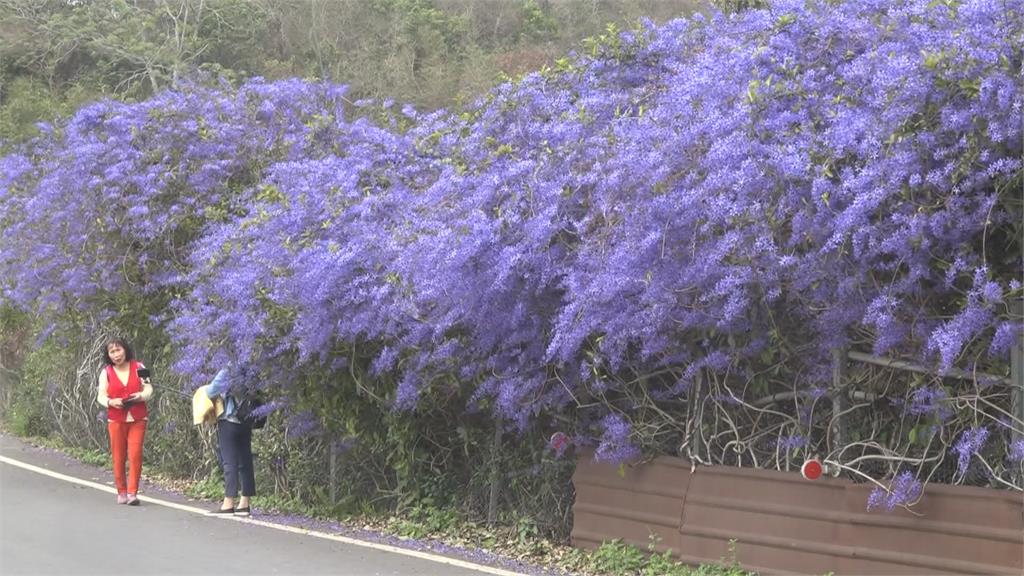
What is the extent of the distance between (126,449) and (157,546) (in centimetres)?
330

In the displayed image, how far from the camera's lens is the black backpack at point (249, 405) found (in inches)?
537

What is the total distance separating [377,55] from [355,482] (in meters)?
20.8

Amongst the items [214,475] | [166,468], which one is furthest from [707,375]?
[166,468]

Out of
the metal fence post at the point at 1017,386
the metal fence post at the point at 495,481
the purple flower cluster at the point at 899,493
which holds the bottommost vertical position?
the metal fence post at the point at 495,481

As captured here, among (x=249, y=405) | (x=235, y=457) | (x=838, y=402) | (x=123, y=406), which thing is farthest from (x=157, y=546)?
(x=838, y=402)

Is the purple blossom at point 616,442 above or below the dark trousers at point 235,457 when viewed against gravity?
above

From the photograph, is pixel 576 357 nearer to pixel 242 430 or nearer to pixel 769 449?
pixel 769 449

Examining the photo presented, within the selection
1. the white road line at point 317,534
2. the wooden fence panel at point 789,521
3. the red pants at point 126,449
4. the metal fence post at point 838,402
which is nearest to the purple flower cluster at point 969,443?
the wooden fence panel at point 789,521

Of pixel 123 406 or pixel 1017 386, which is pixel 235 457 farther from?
pixel 1017 386

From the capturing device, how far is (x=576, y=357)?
10.4 meters

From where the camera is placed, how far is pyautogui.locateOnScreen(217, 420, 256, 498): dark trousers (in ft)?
44.7

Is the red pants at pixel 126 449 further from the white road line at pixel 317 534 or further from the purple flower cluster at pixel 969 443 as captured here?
the purple flower cluster at pixel 969 443

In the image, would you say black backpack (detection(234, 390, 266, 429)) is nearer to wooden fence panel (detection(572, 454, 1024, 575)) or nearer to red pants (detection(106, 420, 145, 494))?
red pants (detection(106, 420, 145, 494))

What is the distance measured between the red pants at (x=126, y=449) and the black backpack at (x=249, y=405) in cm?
127
